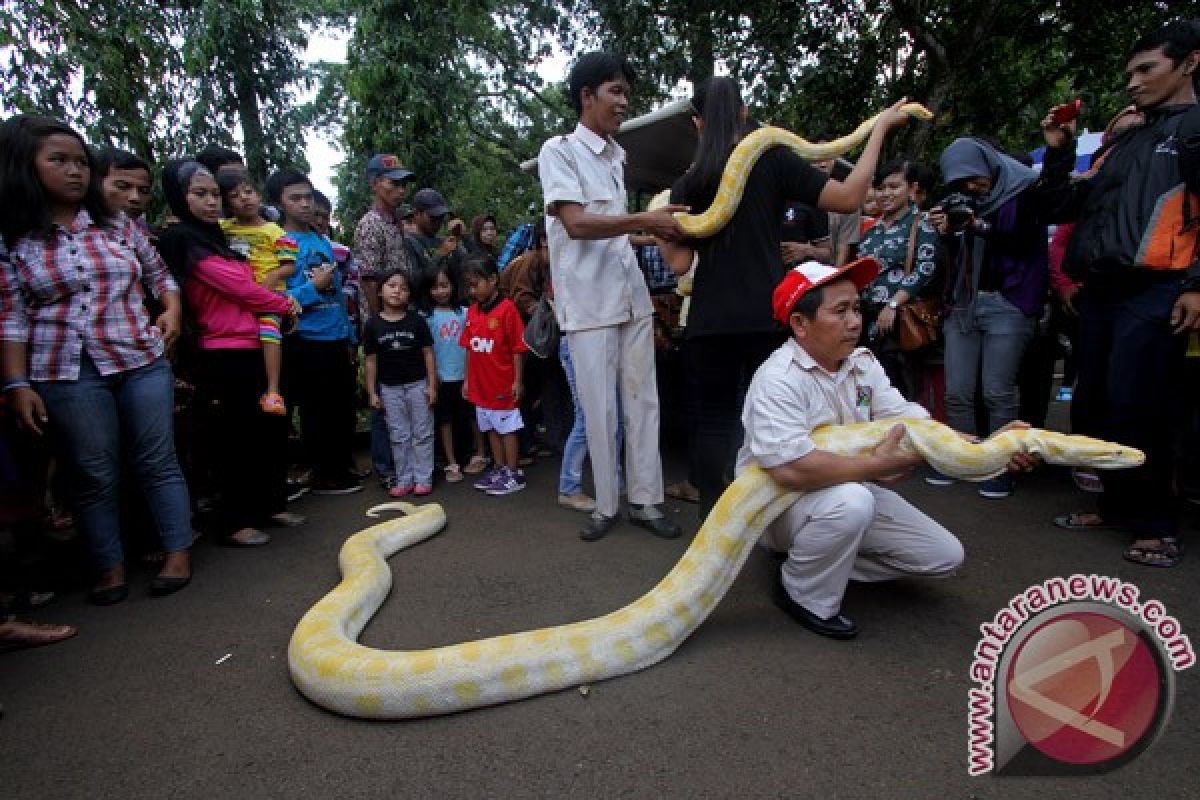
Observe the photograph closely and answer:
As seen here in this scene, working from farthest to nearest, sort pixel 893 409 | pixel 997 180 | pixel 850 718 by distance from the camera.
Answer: pixel 997 180
pixel 893 409
pixel 850 718

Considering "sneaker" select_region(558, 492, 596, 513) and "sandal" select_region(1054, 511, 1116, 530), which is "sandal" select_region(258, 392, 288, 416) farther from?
"sandal" select_region(1054, 511, 1116, 530)

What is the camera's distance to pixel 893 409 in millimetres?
3031

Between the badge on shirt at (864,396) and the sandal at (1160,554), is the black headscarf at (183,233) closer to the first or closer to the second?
the badge on shirt at (864,396)

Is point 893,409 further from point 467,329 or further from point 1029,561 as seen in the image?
point 467,329

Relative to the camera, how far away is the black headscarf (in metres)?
3.89

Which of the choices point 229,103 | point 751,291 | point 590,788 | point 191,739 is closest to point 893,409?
point 751,291

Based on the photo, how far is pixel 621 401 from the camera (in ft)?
13.3

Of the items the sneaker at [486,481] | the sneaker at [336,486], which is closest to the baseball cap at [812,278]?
the sneaker at [486,481]

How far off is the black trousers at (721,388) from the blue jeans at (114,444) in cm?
298

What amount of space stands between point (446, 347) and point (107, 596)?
306cm

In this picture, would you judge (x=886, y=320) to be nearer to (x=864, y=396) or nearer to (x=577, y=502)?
(x=864, y=396)

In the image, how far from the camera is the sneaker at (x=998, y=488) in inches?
176

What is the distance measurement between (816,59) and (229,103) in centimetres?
996

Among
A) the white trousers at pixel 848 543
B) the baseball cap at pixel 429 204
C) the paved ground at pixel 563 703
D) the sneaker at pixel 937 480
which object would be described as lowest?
the paved ground at pixel 563 703
